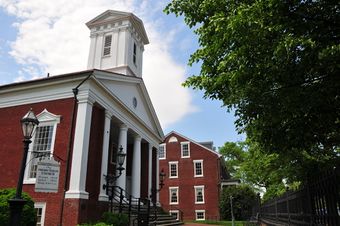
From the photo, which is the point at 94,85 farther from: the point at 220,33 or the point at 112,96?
the point at 220,33

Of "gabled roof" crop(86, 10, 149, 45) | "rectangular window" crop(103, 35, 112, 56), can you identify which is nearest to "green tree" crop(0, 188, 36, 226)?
"rectangular window" crop(103, 35, 112, 56)

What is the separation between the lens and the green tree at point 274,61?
5.24m

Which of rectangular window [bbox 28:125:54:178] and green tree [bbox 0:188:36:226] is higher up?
rectangular window [bbox 28:125:54:178]

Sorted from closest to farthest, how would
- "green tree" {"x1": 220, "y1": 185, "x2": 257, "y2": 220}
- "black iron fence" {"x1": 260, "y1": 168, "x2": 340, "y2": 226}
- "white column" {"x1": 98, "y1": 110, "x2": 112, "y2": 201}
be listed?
"black iron fence" {"x1": 260, "y1": 168, "x2": 340, "y2": 226}
"white column" {"x1": 98, "y1": 110, "x2": 112, "y2": 201}
"green tree" {"x1": 220, "y1": 185, "x2": 257, "y2": 220}

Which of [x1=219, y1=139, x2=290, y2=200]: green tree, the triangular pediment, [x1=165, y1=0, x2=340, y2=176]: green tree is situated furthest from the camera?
the triangular pediment

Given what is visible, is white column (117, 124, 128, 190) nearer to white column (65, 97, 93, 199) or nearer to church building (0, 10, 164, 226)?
church building (0, 10, 164, 226)

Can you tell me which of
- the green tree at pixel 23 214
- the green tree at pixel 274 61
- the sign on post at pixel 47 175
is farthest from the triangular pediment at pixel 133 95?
the green tree at pixel 274 61

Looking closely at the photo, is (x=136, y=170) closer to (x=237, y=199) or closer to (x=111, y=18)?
(x=111, y=18)

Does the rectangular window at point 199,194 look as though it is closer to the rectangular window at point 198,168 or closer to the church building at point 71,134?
the rectangular window at point 198,168

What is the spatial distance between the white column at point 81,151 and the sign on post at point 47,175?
3.83 m

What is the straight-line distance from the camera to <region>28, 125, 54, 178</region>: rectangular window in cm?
1486

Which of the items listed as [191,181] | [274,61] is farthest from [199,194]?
[274,61]

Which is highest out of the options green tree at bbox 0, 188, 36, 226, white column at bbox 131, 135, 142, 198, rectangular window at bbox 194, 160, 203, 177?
rectangular window at bbox 194, 160, 203, 177

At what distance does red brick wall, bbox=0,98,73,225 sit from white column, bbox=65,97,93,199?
0.50 m
